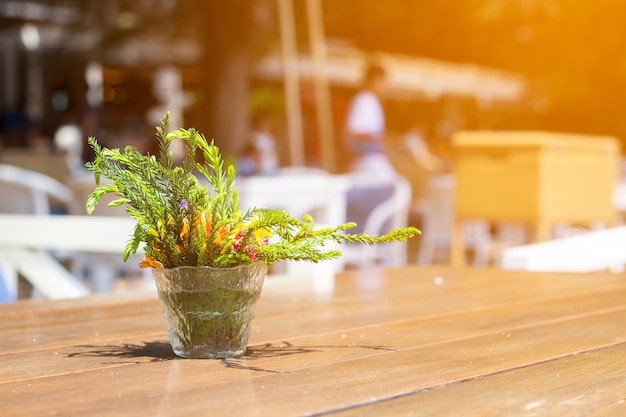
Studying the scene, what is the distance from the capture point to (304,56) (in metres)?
12.9

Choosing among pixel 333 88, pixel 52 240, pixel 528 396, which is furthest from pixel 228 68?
pixel 528 396

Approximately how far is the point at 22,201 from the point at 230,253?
3.17 metres

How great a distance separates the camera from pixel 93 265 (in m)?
3.96

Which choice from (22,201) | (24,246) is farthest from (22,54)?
(24,246)

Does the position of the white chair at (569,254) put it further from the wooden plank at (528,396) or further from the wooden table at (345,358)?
the wooden plank at (528,396)

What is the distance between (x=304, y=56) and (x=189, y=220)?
39.3 ft

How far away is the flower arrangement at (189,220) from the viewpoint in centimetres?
113

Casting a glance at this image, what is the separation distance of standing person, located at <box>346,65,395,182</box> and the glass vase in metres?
5.06

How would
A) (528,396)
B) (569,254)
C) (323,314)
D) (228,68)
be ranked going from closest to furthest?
(528,396)
(323,314)
(569,254)
(228,68)

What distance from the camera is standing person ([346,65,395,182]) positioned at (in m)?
6.35

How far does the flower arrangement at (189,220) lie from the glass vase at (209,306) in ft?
0.05

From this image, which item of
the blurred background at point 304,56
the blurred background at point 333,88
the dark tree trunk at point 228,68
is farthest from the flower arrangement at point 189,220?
the dark tree trunk at point 228,68

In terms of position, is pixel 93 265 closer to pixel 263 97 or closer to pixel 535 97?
pixel 535 97

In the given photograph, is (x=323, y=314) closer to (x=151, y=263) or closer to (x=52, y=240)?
(x=151, y=263)
